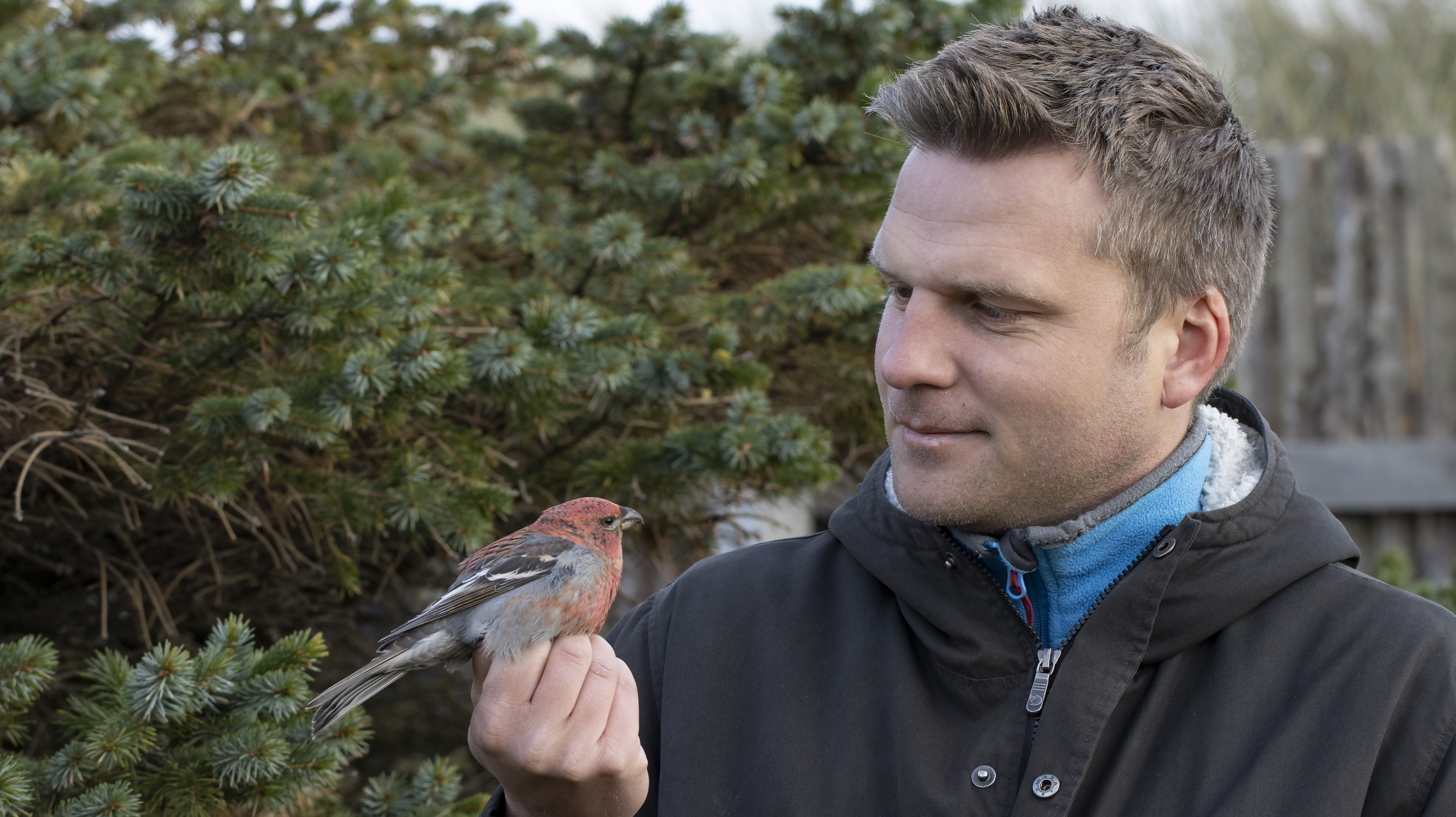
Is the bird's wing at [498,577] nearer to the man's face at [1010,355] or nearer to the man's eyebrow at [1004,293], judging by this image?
the man's face at [1010,355]

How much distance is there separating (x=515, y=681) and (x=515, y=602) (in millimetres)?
215

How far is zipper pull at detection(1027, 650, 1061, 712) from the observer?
1.72 metres

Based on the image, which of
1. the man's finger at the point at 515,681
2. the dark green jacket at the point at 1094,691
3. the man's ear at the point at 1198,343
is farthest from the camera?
the man's ear at the point at 1198,343

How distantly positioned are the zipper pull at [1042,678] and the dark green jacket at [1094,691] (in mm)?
12

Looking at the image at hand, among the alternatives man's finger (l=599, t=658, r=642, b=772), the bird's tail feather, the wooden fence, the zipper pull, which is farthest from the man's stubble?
the wooden fence

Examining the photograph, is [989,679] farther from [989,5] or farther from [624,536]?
[989,5]

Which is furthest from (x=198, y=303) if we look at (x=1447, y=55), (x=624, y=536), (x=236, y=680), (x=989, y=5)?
(x=1447, y=55)

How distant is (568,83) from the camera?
4059 mm

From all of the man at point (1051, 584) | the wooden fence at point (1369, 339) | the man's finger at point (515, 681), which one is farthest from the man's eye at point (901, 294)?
the wooden fence at point (1369, 339)

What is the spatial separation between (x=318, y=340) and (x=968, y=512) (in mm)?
1503

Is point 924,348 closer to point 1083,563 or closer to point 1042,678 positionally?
point 1083,563

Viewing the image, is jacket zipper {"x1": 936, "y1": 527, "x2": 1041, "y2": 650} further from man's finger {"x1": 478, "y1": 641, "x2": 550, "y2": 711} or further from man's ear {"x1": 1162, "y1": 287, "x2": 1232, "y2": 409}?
man's finger {"x1": 478, "y1": 641, "x2": 550, "y2": 711}

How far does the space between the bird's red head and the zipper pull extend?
0.77m

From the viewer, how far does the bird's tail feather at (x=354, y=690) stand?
1.96 metres
